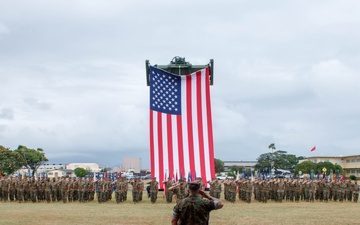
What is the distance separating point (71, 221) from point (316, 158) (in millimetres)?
78295

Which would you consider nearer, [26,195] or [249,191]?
[249,191]

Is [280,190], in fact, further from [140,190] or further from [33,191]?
[33,191]

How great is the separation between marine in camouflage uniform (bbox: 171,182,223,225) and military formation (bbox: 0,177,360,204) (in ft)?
47.4

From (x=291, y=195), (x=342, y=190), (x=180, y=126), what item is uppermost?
(x=180, y=126)

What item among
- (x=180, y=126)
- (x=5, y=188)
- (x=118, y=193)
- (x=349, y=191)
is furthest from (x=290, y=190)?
(x=5, y=188)

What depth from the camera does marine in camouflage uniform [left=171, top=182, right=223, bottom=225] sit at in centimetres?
593

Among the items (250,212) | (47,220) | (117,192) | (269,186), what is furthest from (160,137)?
(47,220)

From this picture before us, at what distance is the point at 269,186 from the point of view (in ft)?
72.1

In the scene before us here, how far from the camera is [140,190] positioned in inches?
826

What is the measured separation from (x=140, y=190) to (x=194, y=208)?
50.2 feet

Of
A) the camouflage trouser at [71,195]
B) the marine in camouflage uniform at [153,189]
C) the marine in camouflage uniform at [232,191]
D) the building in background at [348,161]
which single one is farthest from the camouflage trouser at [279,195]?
the building in background at [348,161]

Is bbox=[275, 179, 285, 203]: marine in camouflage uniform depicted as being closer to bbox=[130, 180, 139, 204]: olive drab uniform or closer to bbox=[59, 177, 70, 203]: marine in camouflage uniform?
bbox=[130, 180, 139, 204]: olive drab uniform

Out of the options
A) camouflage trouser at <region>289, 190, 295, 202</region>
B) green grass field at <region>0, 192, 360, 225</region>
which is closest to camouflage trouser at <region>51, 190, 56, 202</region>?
green grass field at <region>0, 192, 360, 225</region>

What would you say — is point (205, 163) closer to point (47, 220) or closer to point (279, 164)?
point (47, 220)
